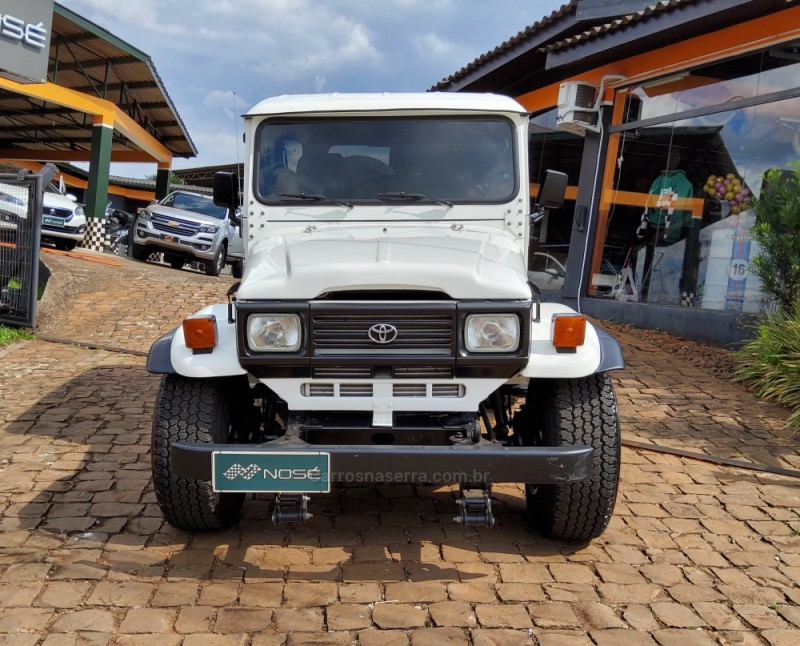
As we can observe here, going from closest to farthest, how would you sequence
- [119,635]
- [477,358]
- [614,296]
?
[119,635] → [477,358] → [614,296]

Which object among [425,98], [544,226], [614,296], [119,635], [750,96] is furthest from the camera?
[544,226]

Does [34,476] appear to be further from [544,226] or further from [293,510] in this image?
[544,226]

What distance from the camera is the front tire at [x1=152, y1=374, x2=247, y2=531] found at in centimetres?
335

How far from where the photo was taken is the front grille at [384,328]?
3.14 m

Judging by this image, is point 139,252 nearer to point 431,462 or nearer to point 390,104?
point 390,104

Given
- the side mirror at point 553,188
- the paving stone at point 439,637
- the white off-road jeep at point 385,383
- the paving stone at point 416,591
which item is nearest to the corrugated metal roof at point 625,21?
the side mirror at point 553,188

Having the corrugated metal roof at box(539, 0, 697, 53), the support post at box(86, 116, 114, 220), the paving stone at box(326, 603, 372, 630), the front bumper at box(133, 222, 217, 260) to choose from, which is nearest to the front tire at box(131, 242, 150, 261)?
the front bumper at box(133, 222, 217, 260)

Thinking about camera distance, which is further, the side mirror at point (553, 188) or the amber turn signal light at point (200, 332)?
the side mirror at point (553, 188)

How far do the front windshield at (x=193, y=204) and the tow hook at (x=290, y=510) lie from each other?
11.5m

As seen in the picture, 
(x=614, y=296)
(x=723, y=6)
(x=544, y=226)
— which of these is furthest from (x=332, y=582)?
(x=544, y=226)

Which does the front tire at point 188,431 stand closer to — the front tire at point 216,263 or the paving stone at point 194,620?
the paving stone at point 194,620

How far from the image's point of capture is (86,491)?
167 inches

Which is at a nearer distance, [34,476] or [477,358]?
[477,358]

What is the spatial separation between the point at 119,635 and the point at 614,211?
8.96 meters
